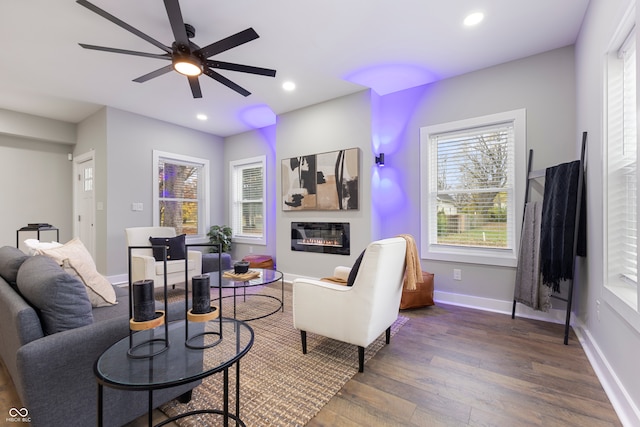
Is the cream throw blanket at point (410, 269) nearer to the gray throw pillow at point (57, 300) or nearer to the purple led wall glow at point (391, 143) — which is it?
the purple led wall glow at point (391, 143)

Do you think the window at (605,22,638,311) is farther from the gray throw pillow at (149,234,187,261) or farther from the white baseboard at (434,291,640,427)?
the gray throw pillow at (149,234,187,261)

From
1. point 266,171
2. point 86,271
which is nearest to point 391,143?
point 266,171

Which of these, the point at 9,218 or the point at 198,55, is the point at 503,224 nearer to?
the point at 198,55

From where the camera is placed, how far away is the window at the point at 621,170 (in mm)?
1719

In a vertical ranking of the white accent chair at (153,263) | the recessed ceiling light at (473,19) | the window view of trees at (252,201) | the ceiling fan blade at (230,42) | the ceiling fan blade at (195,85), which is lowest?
the white accent chair at (153,263)

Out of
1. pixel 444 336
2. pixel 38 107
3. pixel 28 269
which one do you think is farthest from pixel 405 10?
pixel 38 107

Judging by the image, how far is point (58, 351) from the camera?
1151 mm

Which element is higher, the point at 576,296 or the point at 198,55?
the point at 198,55

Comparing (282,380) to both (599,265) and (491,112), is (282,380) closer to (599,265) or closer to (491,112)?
(599,265)

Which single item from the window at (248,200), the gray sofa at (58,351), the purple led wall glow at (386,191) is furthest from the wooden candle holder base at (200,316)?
the window at (248,200)

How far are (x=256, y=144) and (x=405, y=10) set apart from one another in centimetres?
363

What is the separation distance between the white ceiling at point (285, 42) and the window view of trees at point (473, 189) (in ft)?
2.90

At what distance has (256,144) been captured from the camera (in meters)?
5.32

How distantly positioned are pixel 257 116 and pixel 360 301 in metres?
3.85
